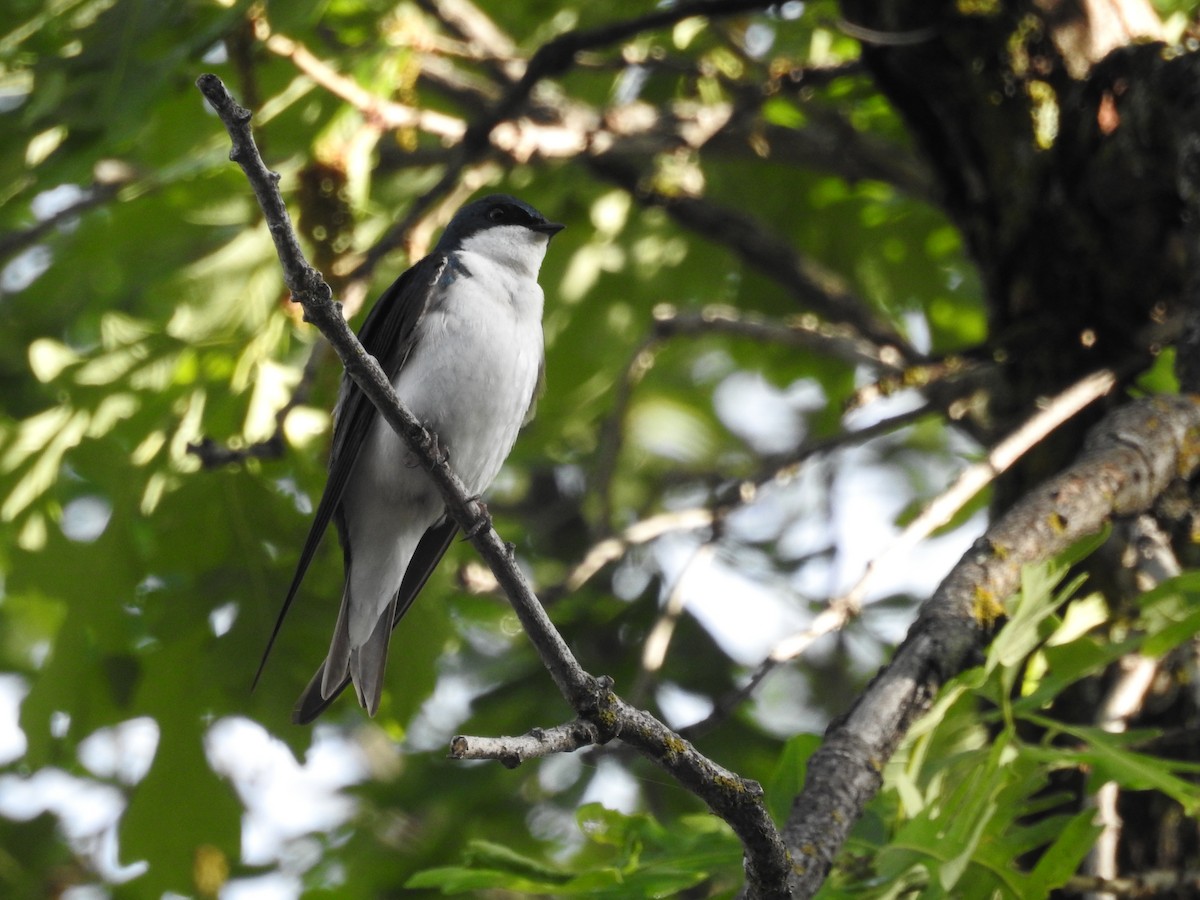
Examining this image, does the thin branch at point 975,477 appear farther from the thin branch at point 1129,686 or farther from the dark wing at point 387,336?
the dark wing at point 387,336

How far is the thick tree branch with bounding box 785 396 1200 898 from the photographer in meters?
2.55

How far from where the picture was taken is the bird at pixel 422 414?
4070 millimetres

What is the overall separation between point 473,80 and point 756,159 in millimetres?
1365

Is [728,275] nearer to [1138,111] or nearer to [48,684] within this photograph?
[1138,111]

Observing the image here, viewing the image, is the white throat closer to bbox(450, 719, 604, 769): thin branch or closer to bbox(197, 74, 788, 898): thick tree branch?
bbox(197, 74, 788, 898): thick tree branch

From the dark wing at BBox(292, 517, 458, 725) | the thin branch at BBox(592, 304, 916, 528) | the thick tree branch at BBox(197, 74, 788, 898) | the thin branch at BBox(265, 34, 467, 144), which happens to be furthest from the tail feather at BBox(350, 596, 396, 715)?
the thin branch at BBox(265, 34, 467, 144)

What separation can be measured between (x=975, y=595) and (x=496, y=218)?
281 cm

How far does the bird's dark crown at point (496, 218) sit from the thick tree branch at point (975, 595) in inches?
90.5

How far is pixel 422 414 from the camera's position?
13.7 ft

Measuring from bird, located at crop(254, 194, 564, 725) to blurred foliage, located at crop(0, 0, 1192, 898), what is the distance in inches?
8.9

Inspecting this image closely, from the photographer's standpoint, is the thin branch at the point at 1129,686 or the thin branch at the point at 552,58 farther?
the thin branch at the point at 552,58

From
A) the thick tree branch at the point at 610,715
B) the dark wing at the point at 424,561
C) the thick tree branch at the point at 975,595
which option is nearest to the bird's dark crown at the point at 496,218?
the dark wing at the point at 424,561

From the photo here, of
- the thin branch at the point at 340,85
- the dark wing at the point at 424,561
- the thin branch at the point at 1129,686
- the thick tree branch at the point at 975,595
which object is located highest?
the thin branch at the point at 340,85

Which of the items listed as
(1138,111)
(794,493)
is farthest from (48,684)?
(794,493)
